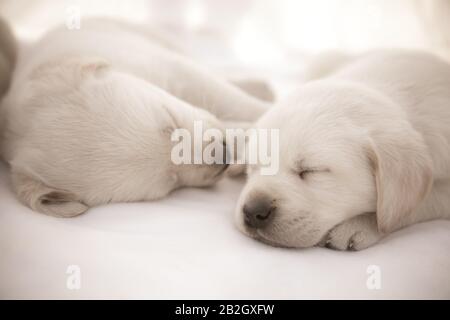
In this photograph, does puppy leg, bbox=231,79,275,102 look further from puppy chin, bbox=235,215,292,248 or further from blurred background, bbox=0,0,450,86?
puppy chin, bbox=235,215,292,248

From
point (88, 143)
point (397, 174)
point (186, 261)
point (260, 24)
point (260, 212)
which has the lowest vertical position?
point (186, 261)

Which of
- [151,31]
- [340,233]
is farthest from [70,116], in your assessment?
[151,31]

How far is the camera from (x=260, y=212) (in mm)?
1939

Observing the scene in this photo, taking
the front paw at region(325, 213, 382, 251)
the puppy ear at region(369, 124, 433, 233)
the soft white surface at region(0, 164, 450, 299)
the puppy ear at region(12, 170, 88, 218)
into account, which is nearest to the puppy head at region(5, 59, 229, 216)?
the puppy ear at region(12, 170, 88, 218)

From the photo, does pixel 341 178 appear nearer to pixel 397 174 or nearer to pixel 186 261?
pixel 397 174

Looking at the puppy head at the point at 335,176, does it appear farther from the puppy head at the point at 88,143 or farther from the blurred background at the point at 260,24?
the blurred background at the point at 260,24

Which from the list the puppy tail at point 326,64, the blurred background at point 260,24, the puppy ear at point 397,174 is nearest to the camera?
the puppy ear at point 397,174

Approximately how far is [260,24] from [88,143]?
3.26 m

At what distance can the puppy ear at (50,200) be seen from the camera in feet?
6.73

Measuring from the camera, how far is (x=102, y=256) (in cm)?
176

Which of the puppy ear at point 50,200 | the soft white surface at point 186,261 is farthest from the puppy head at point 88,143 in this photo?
the soft white surface at point 186,261

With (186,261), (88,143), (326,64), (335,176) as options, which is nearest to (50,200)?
(88,143)

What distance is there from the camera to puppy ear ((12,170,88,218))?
6.73 ft

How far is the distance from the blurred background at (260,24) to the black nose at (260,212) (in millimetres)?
2711
